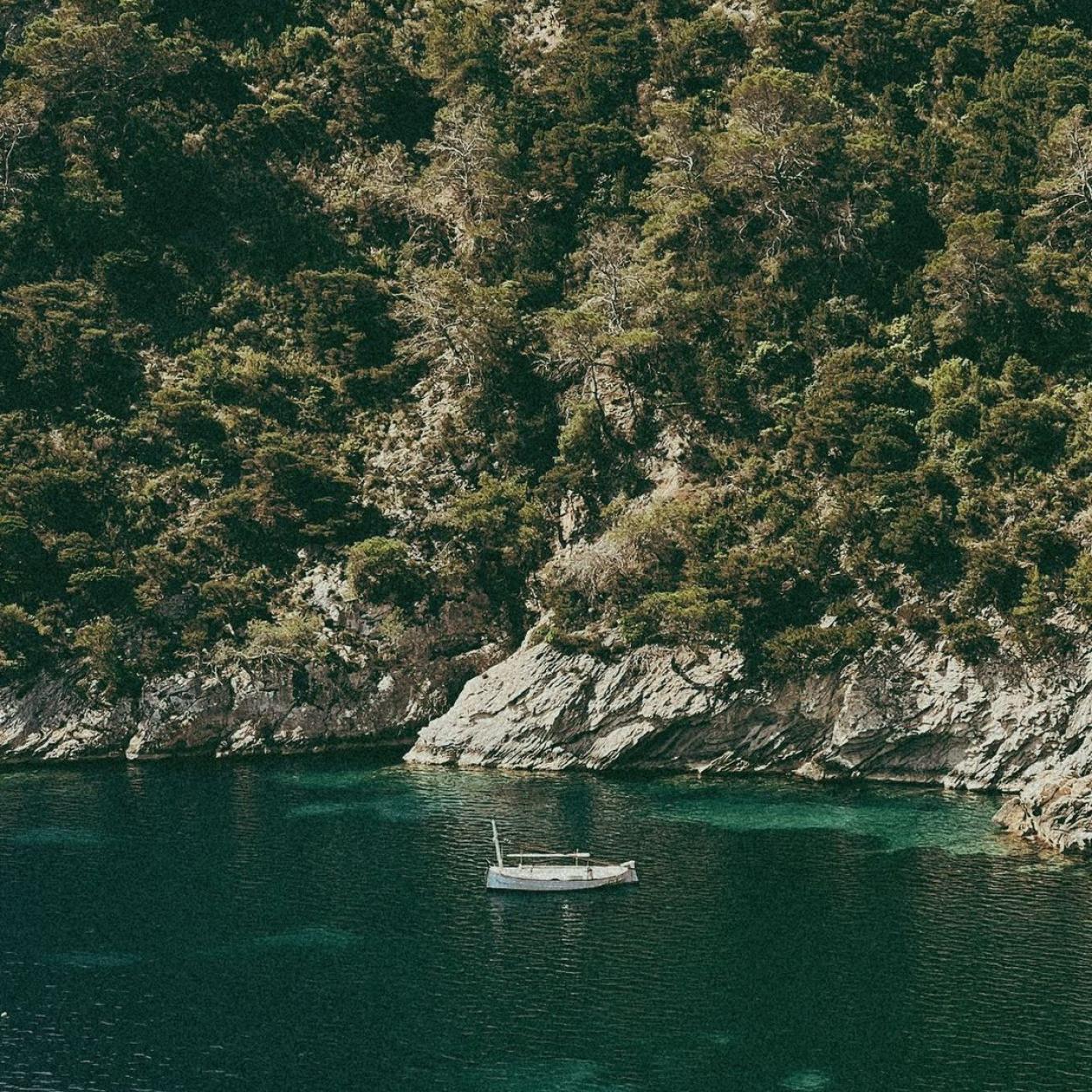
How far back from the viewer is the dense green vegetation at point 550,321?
392 ft

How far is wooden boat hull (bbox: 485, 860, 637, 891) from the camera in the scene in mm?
87250

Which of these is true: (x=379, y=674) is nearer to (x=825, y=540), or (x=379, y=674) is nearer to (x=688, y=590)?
(x=688, y=590)

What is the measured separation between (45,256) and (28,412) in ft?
64.4

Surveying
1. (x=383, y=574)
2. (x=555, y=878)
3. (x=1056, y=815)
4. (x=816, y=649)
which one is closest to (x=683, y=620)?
(x=816, y=649)

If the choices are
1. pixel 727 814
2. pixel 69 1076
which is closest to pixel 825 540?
pixel 727 814

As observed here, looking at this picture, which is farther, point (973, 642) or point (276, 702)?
point (276, 702)

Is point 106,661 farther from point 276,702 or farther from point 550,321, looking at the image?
point 550,321

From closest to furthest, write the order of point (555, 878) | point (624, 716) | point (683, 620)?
point (555, 878)
point (624, 716)
point (683, 620)

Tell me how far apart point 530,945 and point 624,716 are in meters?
38.4

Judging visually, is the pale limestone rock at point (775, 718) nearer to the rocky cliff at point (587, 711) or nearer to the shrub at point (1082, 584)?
the rocky cliff at point (587, 711)

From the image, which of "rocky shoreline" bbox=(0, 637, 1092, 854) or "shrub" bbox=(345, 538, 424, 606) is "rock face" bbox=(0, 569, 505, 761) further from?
"shrub" bbox=(345, 538, 424, 606)

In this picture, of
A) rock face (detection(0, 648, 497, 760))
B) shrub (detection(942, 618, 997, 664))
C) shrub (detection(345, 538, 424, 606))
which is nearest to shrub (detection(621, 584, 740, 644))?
shrub (detection(942, 618, 997, 664))

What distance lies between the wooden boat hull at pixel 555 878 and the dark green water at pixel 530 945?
81cm

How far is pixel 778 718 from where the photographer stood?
114000 mm
